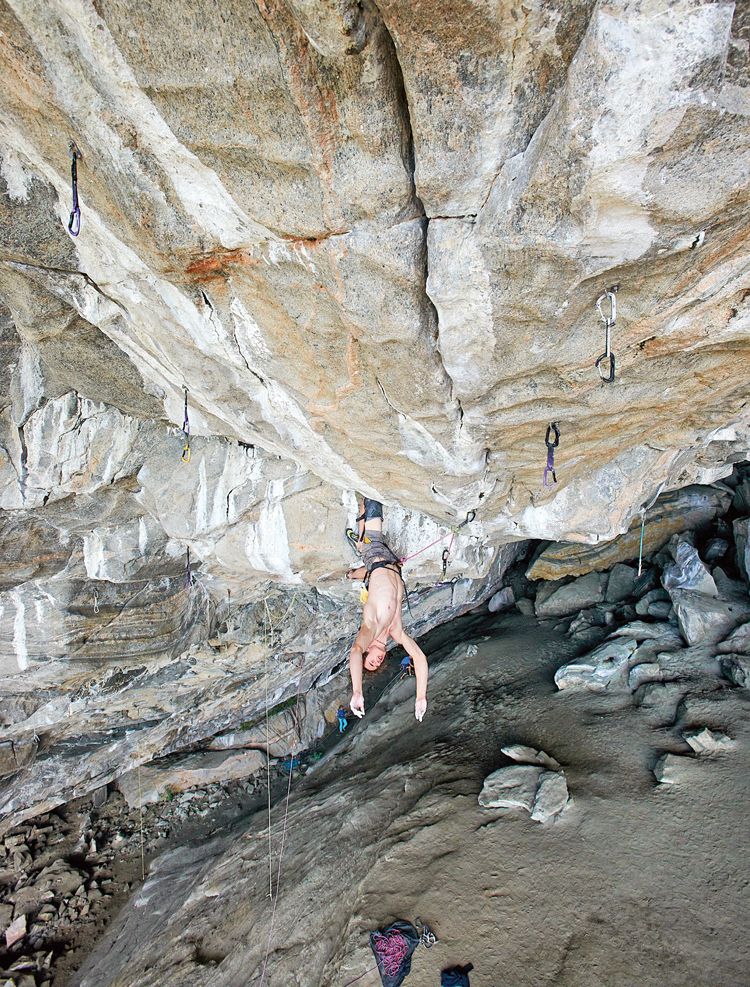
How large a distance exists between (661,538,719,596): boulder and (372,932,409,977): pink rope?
7715 millimetres

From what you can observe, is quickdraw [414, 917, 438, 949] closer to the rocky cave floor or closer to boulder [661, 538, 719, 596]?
the rocky cave floor

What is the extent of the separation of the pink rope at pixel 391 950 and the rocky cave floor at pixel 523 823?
0.62 feet

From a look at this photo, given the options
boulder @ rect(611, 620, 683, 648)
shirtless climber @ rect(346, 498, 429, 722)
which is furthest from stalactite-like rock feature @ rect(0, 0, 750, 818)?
boulder @ rect(611, 620, 683, 648)

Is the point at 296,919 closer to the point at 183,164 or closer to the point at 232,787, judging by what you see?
the point at 232,787

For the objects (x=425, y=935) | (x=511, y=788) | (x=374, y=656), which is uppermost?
(x=374, y=656)

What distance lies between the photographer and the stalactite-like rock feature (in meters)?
2.54

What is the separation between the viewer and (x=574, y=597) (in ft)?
41.4

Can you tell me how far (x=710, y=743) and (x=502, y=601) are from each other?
747cm

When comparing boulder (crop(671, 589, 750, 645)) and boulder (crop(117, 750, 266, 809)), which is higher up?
boulder (crop(671, 589, 750, 645))

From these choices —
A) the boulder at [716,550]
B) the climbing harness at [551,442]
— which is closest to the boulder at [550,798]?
the climbing harness at [551,442]

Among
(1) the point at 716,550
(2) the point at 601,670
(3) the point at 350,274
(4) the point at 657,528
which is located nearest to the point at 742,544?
(1) the point at 716,550

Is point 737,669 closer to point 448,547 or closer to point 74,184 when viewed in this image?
point 448,547

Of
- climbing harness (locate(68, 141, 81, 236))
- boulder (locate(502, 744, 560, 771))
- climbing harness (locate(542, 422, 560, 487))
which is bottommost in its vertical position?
boulder (locate(502, 744, 560, 771))

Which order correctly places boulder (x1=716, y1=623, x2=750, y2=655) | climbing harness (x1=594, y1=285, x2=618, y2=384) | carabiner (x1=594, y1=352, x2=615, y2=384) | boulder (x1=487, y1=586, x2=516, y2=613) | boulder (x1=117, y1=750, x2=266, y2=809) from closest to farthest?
climbing harness (x1=594, y1=285, x2=618, y2=384)
carabiner (x1=594, y1=352, x2=615, y2=384)
boulder (x1=716, y1=623, x2=750, y2=655)
boulder (x1=117, y1=750, x2=266, y2=809)
boulder (x1=487, y1=586, x2=516, y2=613)
